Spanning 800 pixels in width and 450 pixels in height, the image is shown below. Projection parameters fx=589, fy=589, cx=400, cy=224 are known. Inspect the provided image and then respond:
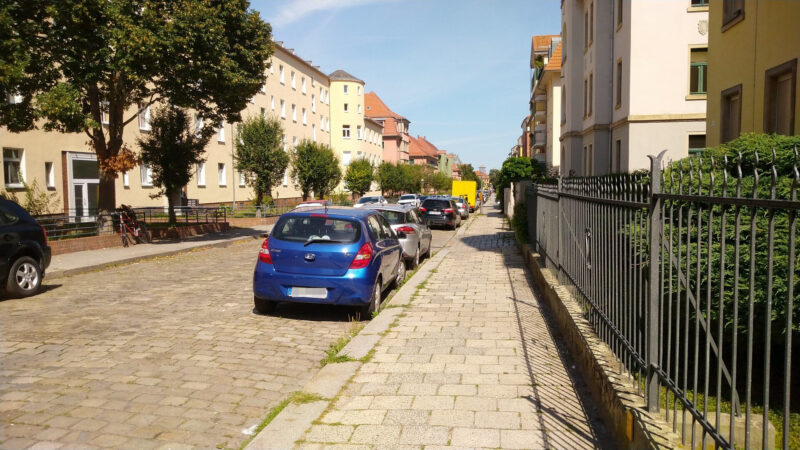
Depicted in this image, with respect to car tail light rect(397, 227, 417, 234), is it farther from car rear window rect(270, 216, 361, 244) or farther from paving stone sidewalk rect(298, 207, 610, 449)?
car rear window rect(270, 216, 361, 244)

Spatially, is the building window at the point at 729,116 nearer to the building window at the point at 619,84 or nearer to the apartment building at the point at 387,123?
the building window at the point at 619,84

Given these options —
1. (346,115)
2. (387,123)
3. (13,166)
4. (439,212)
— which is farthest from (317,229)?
(387,123)

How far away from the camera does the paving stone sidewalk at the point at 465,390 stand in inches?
161

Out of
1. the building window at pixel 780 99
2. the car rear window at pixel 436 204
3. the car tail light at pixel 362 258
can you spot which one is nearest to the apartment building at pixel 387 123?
the car rear window at pixel 436 204

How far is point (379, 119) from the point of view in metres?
99.4

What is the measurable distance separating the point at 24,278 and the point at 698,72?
21160 millimetres

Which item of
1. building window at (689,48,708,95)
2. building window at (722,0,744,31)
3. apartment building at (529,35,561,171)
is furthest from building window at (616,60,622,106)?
apartment building at (529,35,561,171)

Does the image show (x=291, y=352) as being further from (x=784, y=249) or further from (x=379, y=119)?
(x=379, y=119)

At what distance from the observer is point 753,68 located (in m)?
12.5

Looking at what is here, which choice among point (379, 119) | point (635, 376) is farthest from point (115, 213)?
point (379, 119)

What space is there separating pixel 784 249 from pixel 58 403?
5.60 m

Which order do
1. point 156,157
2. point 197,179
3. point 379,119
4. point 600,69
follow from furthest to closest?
point 379,119, point 197,179, point 600,69, point 156,157

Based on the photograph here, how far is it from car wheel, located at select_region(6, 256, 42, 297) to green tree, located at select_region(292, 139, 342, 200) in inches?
1201

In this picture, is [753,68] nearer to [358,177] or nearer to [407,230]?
[407,230]
